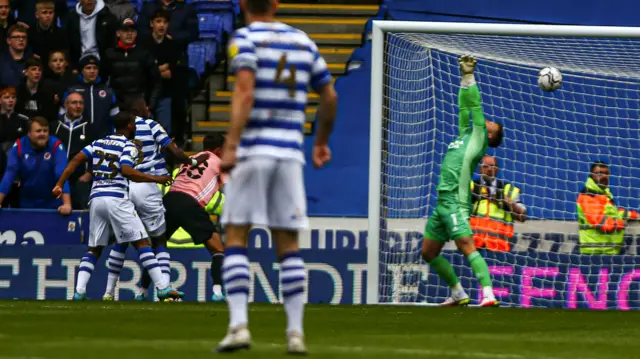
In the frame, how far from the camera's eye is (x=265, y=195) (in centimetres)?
589

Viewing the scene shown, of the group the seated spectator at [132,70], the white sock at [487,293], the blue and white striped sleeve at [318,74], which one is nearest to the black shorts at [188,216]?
the white sock at [487,293]

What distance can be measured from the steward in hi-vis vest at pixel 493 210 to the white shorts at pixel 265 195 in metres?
7.54

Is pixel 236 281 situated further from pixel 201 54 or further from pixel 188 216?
pixel 201 54

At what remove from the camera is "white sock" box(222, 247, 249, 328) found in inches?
227

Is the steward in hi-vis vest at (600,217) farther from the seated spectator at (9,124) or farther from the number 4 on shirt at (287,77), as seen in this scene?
the number 4 on shirt at (287,77)

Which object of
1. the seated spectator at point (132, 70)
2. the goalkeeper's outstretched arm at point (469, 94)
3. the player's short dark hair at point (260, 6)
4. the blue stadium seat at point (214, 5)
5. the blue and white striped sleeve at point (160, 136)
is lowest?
the player's short dark hair at point (260, 6)

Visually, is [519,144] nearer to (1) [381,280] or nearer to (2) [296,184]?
(1) [381,280]

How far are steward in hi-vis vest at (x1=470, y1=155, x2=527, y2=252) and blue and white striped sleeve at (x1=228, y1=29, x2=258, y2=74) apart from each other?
773cm

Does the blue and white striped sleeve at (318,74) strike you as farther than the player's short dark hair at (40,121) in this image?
No

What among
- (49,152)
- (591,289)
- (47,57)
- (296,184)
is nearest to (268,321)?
(296,184)

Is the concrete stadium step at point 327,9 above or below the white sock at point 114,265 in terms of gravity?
above

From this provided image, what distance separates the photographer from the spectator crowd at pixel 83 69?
51.4 ft

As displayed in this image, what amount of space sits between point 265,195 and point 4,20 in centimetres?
1167

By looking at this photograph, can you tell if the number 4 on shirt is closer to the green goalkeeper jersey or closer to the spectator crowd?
the green goalkeeper jersey
